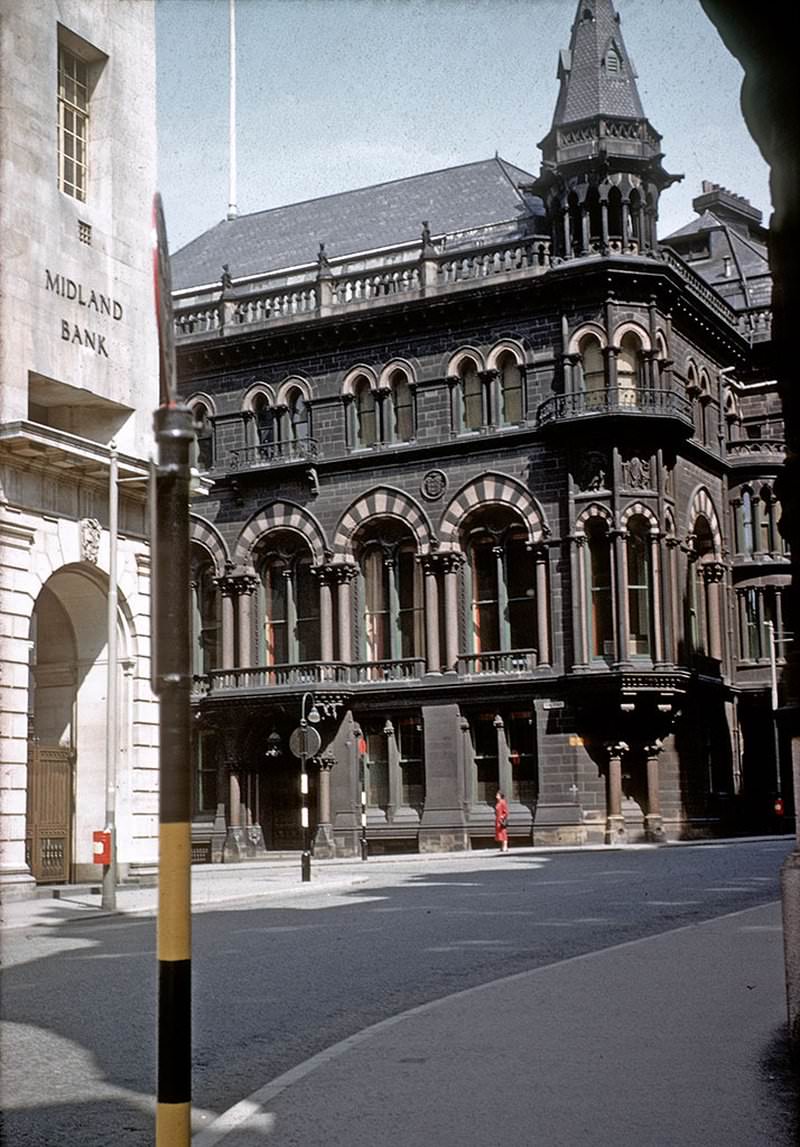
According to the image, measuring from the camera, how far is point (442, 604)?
4425 cm

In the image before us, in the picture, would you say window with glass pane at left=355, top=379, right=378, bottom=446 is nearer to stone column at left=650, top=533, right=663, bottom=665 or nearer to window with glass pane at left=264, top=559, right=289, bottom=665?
window with glass pane at left=264, top=559, right=289, bottom=665

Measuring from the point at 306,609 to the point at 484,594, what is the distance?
6058 millimetres

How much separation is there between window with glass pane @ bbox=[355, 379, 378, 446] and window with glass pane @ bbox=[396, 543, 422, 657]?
139 inches

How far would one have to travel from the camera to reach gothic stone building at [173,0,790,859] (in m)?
42.2

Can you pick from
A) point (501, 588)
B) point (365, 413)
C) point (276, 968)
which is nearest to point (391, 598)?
point (501, 588)

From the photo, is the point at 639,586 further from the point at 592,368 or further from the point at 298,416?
the point at 298,416

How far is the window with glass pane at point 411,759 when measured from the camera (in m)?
43.9

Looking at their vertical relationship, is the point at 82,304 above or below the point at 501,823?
above

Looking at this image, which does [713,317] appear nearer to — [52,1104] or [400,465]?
[400,465]

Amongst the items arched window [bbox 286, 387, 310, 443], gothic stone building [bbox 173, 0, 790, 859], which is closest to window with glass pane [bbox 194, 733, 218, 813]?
gothic stone building [bbox 173, 0, 790, 859]

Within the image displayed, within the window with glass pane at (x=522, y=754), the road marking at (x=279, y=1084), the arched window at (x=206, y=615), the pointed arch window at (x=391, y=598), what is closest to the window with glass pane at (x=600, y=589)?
the window with glass pane at (x=522, y=754)

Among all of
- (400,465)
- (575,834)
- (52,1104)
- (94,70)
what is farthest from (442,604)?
(52,1104)

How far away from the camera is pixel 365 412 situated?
46.5 metres

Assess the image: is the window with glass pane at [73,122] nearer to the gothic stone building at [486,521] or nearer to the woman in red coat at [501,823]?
the gothic stone building at [486,521]
